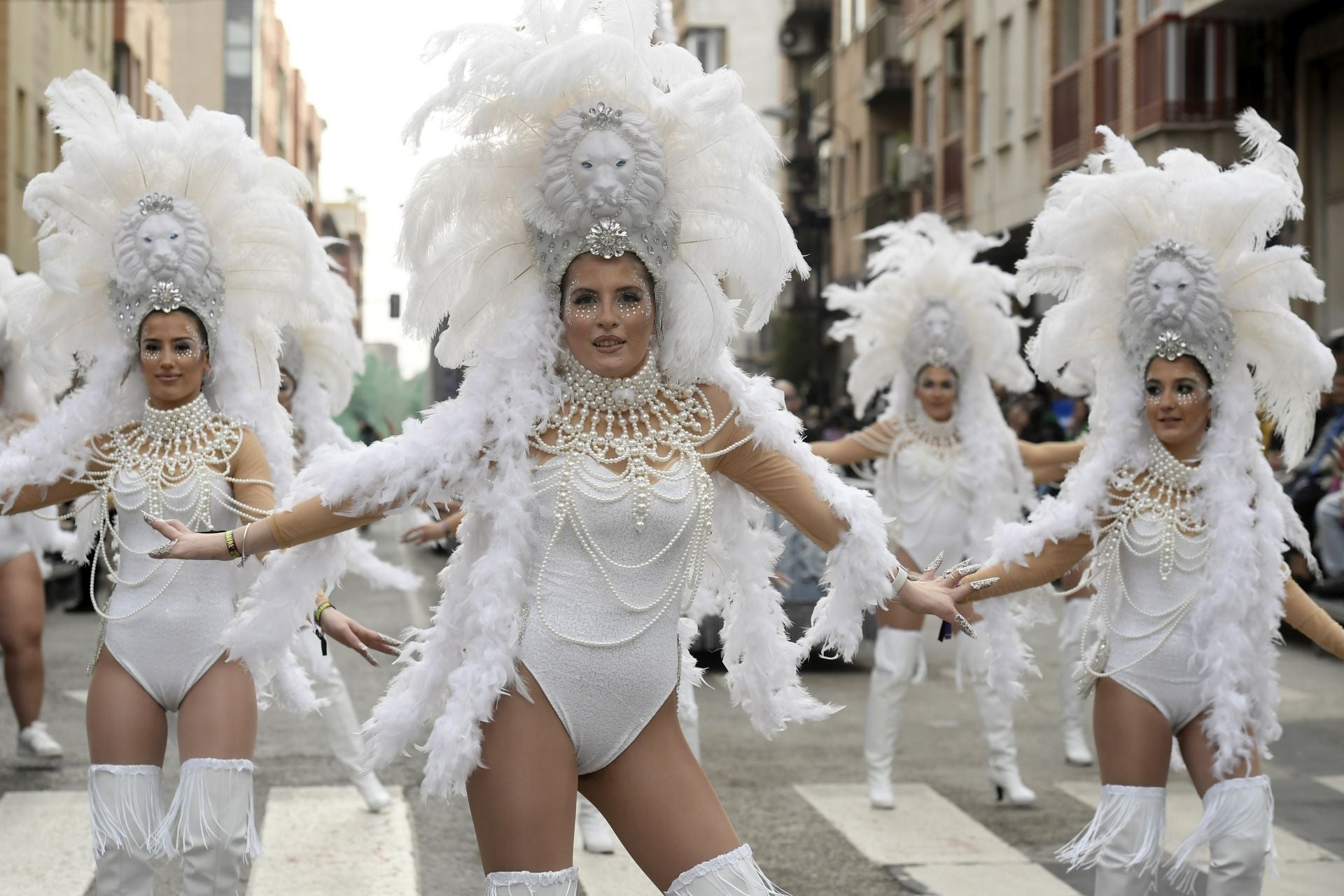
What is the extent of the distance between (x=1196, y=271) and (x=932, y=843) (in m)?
2.91

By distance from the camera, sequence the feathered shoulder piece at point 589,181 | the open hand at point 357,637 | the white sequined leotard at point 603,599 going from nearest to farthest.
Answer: the white sequined leotard at point 603,599
the feathered shoulder piece at point 589,181
the open hand at point 357,637

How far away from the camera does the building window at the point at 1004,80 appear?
2827 centimetres

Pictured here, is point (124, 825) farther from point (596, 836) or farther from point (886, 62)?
point (886, 62)

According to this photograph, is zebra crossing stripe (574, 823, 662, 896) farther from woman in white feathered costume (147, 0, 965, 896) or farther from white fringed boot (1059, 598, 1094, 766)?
white fringed boot (1059, 598, 1094, 766)

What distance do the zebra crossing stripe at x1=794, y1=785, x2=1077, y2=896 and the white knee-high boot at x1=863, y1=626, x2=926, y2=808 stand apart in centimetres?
11

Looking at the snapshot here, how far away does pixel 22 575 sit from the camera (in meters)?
8.68

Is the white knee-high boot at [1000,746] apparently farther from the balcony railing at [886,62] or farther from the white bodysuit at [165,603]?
the balcony railing at [886,62]

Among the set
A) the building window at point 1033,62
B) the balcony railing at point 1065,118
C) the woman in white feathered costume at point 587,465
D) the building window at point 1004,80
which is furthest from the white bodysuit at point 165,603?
the building window at point 1004,80

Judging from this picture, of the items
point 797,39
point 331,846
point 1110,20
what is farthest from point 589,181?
point 797,39

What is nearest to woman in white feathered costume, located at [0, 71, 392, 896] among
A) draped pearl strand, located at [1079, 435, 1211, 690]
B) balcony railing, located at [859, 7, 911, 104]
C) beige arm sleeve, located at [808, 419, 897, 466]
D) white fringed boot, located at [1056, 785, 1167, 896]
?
white fringed boot, located at [1056, 785, 1167, 896]

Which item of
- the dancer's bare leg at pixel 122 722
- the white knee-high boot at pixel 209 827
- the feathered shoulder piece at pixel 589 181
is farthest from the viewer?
the dancer's bare leg at pixel 122 722

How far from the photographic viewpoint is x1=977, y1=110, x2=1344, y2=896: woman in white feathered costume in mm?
5012

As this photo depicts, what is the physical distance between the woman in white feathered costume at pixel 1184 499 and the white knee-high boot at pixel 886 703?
2485 millimetres

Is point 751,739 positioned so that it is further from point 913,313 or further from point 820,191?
point 820,191
